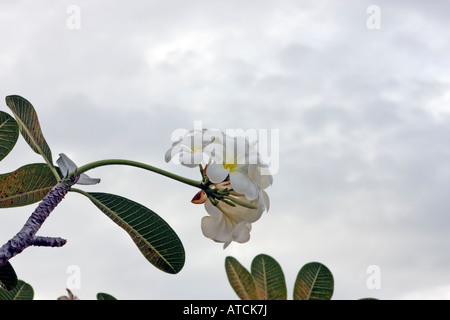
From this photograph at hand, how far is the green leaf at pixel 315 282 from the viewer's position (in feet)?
4.08

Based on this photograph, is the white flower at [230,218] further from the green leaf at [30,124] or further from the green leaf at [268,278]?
the green leaf at [30,124]

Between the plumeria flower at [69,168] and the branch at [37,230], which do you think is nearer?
the branch at [37,230]

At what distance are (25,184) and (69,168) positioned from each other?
0.14 meters

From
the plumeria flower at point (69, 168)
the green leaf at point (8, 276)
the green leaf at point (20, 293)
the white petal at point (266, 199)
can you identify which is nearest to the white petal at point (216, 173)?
the white petal at point (266, 199)

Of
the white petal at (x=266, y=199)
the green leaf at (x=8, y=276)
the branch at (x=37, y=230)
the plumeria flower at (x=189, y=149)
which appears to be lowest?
the green leaf at (x=8, y=276)

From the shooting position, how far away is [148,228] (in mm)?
1171

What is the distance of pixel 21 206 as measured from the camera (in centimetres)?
122

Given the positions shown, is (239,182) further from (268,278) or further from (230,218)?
(268,278)

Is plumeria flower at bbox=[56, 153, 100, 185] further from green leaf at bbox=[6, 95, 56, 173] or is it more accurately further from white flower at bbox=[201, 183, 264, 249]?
white flower at bbox=[201, 183, 264, 249]

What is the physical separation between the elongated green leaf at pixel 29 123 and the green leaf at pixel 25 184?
0.14 feet

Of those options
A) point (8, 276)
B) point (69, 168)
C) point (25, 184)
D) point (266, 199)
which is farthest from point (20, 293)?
point (266, 199)

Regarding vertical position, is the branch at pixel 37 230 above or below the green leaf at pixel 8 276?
above
